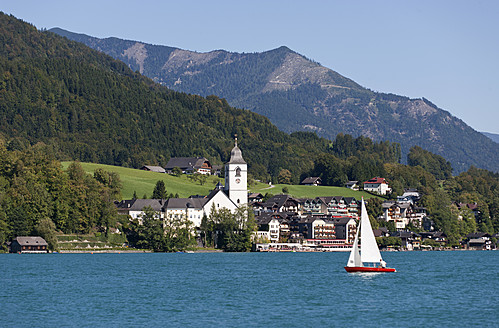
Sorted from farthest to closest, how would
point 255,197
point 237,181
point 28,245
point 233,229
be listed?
1. point 255,197
2. point 237,181
3. point 233,229
4. point 28,245

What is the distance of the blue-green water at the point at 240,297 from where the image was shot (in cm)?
4762

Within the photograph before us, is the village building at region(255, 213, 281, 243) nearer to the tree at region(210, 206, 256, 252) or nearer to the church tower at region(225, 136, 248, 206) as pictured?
the church tower at region(225, 136, 248, 206)

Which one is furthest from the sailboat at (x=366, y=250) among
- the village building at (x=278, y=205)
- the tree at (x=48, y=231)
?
the village building at (x=278, y=205)

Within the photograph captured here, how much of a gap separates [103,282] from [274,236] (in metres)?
95.9

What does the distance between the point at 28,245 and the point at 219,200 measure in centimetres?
4580

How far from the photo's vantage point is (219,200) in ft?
516

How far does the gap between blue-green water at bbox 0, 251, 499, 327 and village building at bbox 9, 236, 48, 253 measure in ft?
97.3

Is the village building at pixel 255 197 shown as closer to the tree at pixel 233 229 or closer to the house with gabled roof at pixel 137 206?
the house with gabled roof at pixel 137 206

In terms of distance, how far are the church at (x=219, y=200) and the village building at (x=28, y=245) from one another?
27.0 meters

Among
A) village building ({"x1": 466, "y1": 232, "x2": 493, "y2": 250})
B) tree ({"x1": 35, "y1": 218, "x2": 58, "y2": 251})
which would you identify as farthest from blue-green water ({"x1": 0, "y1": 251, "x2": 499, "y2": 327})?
A: village building ({"x1": 466, "y1": 232, "x2": 493, "y2": 250})

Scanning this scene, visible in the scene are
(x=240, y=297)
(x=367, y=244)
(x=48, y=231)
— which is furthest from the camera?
(x=48, y=231)

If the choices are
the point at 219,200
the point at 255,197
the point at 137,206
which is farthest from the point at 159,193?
the point at 255,197

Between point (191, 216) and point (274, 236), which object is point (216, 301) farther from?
point (274, 236)

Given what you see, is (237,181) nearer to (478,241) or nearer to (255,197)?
(255,197)
